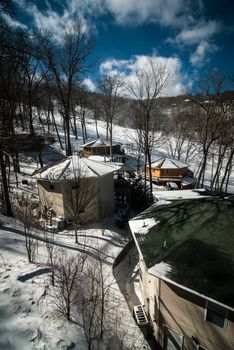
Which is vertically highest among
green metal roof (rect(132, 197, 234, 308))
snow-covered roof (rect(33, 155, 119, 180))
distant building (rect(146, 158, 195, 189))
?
snow-covered roof (rect(33, 155, 119, 180))

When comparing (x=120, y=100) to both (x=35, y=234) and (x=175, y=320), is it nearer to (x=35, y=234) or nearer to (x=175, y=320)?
(x=35, y=234)

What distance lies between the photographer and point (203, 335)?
20.3 ft

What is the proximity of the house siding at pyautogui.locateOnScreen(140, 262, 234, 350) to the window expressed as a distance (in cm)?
10

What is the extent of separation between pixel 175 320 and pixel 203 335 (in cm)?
94

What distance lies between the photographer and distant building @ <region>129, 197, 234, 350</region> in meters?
5.78

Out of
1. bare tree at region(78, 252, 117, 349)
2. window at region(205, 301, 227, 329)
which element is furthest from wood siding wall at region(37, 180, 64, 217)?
window at region(205, 301, 227, 329)

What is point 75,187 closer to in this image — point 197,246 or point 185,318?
point 197,246

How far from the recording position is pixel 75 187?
14539mm

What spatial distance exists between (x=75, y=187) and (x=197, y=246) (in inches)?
369

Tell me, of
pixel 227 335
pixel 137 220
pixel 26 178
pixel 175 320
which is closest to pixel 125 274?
pixel 137 220

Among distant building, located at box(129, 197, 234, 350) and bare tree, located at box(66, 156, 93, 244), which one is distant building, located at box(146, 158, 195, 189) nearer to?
bare tree, located at box(66, 156, 93, 244)

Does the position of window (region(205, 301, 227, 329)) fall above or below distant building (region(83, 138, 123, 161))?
below

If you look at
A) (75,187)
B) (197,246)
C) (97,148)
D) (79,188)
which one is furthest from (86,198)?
(97,148)

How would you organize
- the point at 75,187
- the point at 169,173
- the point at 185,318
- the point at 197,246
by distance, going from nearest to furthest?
the point at 185,318, the point at 197,246, the point at 75,187, the point at 169,173
